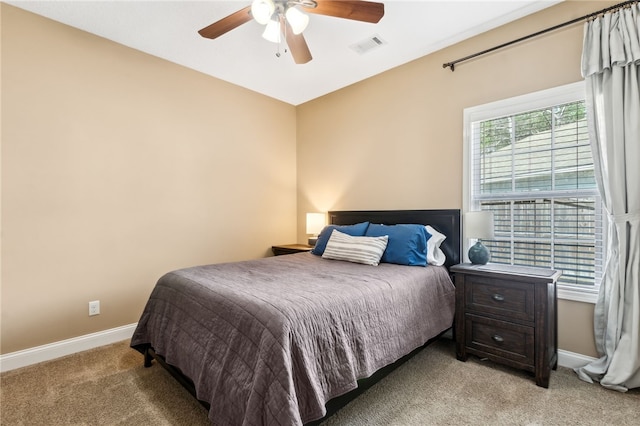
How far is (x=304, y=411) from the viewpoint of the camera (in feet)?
4.43

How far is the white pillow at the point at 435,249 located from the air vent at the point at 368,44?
5.91 ft

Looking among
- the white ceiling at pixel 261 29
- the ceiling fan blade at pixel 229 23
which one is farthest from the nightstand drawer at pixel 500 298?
the ceiling fan blade at pixel 229 23

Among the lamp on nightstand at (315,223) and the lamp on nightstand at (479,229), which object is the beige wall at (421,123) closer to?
the lamp on nightstand at (315,223)

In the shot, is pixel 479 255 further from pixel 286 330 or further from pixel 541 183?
pixel 286 330

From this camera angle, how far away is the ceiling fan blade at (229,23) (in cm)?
200

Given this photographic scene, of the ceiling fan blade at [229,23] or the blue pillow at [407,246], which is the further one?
the blue pillow at [407,246]

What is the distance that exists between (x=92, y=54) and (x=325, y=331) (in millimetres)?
3119

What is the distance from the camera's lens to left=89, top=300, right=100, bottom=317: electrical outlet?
2750 millimetres

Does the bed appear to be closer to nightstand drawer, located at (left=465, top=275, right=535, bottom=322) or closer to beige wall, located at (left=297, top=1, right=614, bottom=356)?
nightstand drawer, located at (left=465, top=275, right=535, bottom=322)

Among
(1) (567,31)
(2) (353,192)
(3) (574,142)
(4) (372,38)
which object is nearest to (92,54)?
(4) (372,38)

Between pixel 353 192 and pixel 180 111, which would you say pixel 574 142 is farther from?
pixel 180 111

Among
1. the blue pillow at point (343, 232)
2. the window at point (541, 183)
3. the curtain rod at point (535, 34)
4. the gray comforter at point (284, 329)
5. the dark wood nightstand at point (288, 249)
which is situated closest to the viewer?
the gray comforter at point (284, 329)

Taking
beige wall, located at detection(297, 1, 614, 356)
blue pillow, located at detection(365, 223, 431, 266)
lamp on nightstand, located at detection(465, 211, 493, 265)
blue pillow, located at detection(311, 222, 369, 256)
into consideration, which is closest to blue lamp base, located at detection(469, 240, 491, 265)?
lamp on nightstand, located at detection(465, 211, 493, 265)

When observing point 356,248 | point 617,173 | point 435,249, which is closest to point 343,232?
point 356,248
